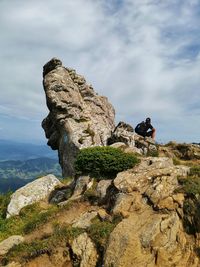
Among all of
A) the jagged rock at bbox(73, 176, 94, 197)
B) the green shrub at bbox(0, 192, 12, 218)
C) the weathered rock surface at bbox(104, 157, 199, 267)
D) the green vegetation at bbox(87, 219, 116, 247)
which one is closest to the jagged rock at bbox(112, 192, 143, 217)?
the weathered rock surface at bbox(104, 157, 199, 267)

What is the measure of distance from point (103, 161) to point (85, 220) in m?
6.28

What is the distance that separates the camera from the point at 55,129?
45312 millimetres

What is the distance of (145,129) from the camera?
4172 cm

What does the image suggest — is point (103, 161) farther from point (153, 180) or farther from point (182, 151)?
point (182, 151)

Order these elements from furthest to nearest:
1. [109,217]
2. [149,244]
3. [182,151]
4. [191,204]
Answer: [182,151], [109,217], [191,204], [149,244]

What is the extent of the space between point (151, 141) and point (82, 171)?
12.8 metres

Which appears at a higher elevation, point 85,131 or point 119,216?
point 85,131

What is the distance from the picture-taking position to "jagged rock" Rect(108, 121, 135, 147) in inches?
1502

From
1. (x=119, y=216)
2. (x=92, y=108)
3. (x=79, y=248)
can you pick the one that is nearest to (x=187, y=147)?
(x=92, y=108)

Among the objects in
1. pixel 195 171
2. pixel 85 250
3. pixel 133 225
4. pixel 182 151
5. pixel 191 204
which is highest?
pixel 182 151

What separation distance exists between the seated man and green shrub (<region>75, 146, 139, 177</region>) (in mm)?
14074

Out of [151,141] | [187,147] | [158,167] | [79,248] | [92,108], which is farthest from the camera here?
[92,108]

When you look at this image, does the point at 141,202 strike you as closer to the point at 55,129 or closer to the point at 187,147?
the point at 187,147

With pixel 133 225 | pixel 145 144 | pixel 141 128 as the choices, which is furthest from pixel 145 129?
pixel 133 225
